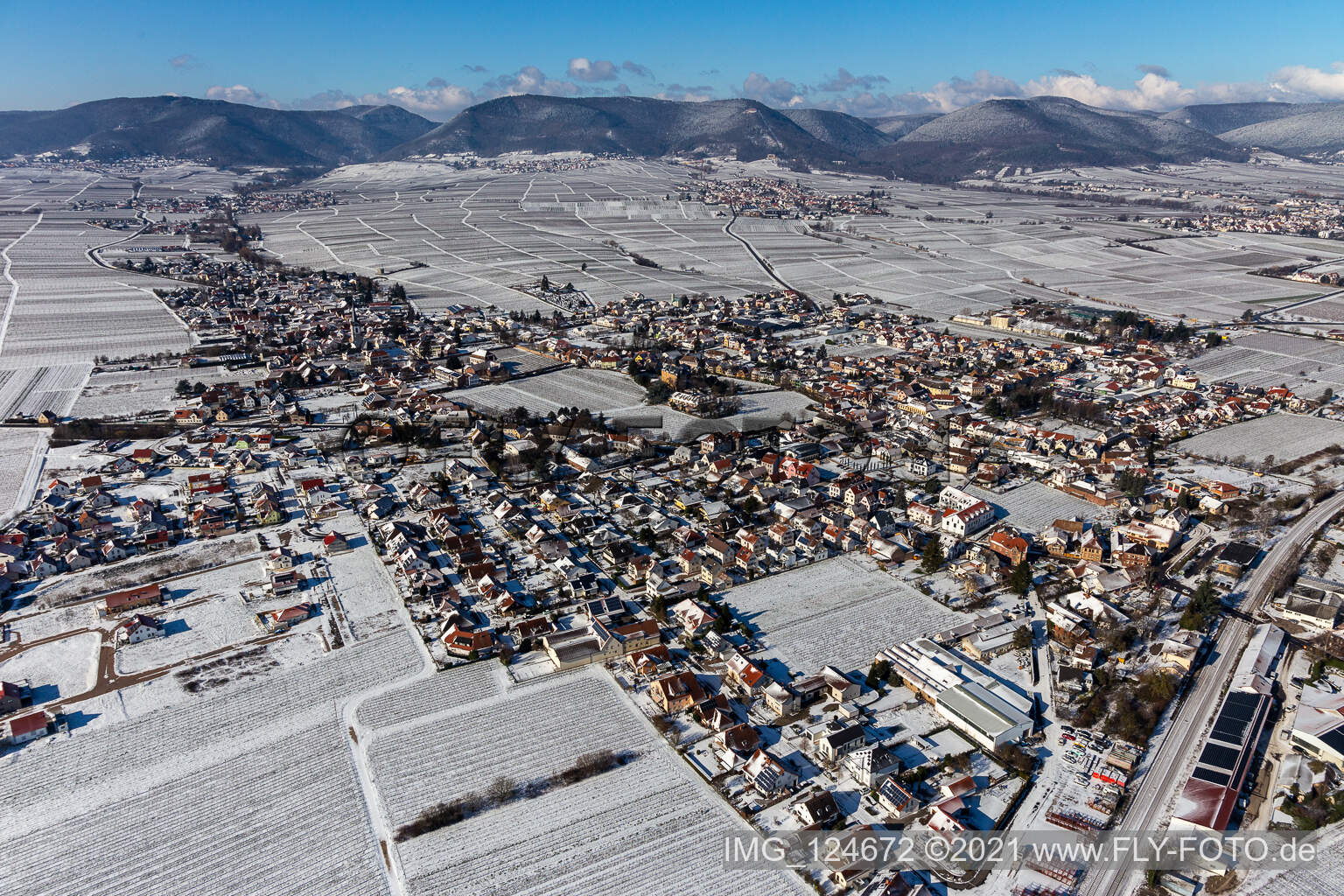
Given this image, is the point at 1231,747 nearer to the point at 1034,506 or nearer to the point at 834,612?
the point at 834,612

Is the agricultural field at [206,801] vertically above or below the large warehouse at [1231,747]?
below

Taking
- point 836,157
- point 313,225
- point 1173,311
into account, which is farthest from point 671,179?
point 1173,311

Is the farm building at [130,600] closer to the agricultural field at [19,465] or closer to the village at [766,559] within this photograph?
the village at [766,559]

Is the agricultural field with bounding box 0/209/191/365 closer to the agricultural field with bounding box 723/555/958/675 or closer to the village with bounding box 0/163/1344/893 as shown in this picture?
the village with bounding box 0/163/1344/893

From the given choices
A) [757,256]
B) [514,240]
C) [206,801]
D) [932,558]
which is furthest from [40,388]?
[757,256]

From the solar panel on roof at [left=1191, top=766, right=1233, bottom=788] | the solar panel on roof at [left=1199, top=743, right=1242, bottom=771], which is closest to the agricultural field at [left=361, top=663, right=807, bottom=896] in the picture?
the solar panel on roof at [left=1191, top=766, right=1233, bottom=788]

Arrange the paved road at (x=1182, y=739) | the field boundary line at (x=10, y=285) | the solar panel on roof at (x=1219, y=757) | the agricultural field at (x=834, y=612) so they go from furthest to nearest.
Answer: the field boundary line at (x=10, y=285), the agricultural field at (x=834, y=612), the solar panel on roof at (x=1219, y=757), the paved road at (x=1182, y=739)

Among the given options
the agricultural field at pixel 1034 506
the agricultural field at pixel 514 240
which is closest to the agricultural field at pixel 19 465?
the agricultural field at pixel 514 240
